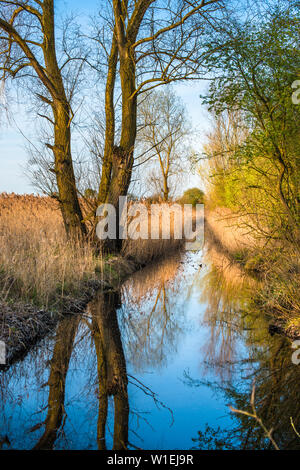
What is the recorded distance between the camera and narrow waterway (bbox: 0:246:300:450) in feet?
9.82

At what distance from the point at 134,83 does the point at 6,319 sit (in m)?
6.45

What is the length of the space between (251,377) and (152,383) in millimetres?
959

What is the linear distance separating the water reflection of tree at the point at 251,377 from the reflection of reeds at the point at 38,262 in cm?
231

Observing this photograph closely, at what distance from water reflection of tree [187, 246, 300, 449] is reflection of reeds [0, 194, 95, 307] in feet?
7.57

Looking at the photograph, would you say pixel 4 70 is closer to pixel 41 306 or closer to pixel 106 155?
pixel 106 155

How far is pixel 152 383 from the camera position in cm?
396

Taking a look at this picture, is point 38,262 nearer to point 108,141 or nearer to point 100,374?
point 100,374

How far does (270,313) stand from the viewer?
20.1ft

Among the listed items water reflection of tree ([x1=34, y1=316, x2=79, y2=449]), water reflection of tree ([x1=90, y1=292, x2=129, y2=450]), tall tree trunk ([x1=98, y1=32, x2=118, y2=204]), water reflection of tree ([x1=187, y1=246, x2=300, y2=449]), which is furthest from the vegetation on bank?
tall tree trunk ([x1=98, y1=32, x2=118, y2=204])

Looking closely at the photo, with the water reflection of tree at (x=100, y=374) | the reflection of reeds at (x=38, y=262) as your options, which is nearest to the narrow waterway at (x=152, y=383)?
the water reflection of tree at (x=100, y=374)

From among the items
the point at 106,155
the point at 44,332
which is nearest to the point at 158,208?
the point at 106,155

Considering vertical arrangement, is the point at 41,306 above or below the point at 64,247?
below

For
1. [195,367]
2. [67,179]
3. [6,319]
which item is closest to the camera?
[195,367]

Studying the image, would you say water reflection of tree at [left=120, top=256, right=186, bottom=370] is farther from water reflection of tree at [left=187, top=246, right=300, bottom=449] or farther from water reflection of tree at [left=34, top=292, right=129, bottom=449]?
water reflection of tree at [left=187, top=246, right=300, bottom=449]
